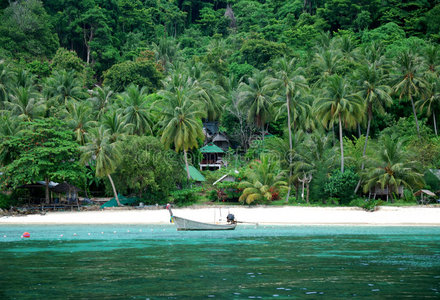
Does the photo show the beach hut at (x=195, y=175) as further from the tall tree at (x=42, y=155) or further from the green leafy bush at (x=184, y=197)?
the tall tree at (x=42, y=155)

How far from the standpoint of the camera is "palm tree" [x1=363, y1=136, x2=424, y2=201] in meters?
44.4

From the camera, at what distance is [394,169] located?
44.3 meters

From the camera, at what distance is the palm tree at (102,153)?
4547cm

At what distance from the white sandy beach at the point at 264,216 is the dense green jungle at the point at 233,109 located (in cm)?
218

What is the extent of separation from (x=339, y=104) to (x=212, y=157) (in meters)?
24.4

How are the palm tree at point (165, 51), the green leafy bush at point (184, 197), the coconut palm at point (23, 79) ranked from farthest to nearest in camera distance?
the palm tree at point (165, 51), the coconut palm at point (23, 79), the green leafy bush at point (184, 197)

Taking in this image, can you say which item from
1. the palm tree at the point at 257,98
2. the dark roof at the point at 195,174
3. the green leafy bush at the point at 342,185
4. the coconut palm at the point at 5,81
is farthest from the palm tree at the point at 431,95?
the coconut palm at the point at 5,81

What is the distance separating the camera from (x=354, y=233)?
35.8 metres

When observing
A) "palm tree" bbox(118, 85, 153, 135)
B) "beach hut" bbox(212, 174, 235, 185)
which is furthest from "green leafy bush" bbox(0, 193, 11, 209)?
"beach hut" bbox(212, 174, 235, 185)

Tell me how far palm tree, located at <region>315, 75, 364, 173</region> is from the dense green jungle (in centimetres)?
13

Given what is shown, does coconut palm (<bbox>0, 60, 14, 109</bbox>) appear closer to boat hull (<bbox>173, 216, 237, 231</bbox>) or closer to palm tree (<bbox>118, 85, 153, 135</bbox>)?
palm tree (<bbox>118, 85, 153, 135</bbox>)

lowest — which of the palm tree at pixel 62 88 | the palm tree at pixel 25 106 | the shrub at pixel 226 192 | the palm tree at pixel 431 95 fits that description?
the shrub at pixel 226 192

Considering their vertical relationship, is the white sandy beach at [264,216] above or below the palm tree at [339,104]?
below

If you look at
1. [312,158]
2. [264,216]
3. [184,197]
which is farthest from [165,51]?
[264,216]
